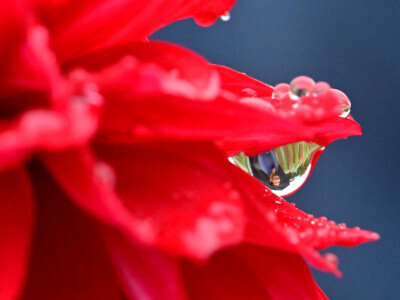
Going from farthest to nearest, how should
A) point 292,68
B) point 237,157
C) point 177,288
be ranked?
point 292,68 → point 237,157 → point 177,288

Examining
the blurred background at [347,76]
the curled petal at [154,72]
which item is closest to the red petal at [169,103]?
the curled petal at [154,72]

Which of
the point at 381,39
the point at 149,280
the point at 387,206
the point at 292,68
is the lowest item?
the point at 149,280

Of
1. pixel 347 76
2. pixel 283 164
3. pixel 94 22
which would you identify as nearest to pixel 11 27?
pixel 94 22

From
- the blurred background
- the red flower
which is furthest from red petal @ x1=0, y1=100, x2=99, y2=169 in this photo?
the blurred background

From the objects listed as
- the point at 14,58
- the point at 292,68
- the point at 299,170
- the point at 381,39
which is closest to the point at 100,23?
the point at 14,58

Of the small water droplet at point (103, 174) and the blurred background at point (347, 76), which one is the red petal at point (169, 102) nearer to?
the small water droplet at point (103, 174)

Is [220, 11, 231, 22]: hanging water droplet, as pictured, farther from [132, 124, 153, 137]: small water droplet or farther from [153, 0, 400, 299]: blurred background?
[153, 0, 400, 299]: blurred background

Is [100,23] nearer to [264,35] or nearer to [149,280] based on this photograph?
[149,280]
